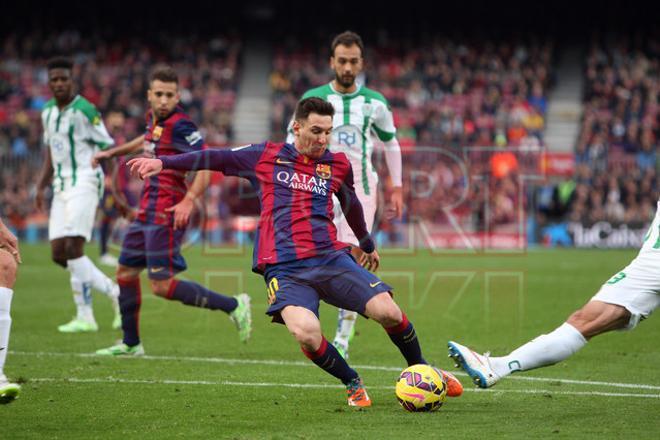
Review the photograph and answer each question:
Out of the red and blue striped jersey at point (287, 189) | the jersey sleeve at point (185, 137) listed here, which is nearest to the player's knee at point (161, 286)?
the jersey sleeve at point (185, 137)

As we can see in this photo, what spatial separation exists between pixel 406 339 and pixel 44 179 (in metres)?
6.05

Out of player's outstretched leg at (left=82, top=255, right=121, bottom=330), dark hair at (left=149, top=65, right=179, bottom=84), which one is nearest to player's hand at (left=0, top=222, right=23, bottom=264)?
dark hair at (left=149, top=65, right=179, bottom=84)

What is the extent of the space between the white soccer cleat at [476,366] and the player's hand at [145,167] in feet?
7.40

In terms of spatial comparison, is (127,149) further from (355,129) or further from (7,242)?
(7,242)

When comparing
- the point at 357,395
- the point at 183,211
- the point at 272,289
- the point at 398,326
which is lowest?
the point at 357,395

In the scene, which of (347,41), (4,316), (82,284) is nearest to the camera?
(4,316)

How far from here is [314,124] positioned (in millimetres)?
6988

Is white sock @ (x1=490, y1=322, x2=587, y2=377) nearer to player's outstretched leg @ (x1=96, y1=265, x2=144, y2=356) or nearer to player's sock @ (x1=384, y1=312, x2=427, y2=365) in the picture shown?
player's sock @ (x1=384, y1=312, x2=427, y2=365)

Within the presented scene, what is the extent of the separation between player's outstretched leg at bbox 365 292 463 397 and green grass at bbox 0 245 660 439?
6.7 inches

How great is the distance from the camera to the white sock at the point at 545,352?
631 centimetres

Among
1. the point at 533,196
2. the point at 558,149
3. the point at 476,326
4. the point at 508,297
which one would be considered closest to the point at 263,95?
the point at 558,149

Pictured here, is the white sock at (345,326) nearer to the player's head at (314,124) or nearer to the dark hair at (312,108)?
the player's head at (314,124)

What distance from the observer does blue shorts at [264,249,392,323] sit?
22.3 feet

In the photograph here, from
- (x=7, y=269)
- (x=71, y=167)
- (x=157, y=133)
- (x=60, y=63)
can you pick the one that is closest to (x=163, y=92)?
(x=157, y=133)
